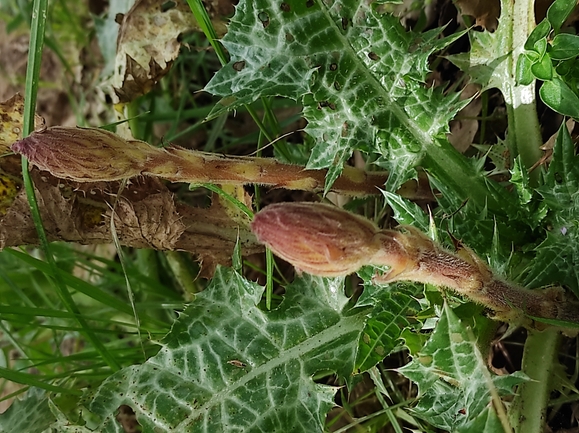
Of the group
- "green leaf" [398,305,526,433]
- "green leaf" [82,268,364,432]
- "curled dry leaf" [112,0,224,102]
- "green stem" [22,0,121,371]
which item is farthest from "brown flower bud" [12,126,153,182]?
"curled dry leaf" [112,0,224,102]

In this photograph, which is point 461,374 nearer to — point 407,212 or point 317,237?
point 407,212

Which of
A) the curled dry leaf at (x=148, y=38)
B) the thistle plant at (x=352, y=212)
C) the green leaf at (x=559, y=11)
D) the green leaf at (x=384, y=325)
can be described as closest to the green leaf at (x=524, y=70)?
the thistle plant at (x=352, y=212)

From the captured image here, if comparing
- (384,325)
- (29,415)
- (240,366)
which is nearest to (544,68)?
(384,325)

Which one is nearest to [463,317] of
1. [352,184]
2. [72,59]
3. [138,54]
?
[352,184]

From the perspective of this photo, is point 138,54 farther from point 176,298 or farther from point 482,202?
point 482,202

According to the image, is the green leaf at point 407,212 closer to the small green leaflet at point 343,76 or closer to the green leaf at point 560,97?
the small green leaflet at point 343,76

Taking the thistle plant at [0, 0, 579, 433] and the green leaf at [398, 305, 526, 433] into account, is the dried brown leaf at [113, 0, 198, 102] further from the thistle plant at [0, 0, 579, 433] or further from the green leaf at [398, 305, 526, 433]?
the green leaf at [398, 305, 526, 433]
